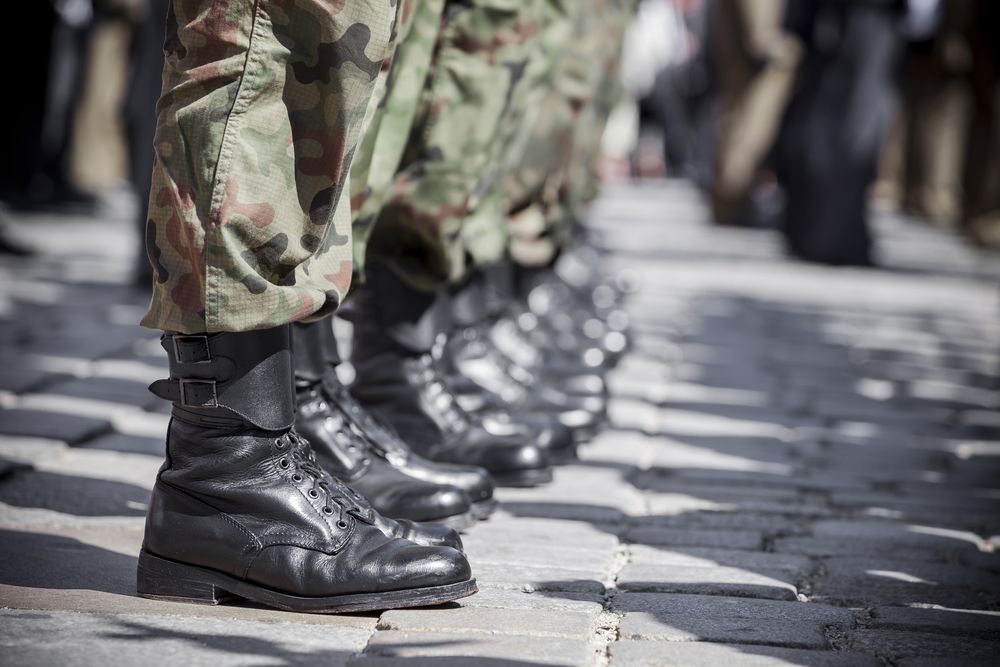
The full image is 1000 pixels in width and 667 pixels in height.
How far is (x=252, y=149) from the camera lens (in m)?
1.72

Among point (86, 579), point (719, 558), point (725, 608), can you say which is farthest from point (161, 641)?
point (719, 558)

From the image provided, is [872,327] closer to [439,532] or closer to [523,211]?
[523,211]

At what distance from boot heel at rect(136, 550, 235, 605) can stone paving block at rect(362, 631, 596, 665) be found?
0.88 feet

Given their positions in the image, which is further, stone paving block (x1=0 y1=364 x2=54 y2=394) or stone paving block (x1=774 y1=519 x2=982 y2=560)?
stone paving block (x1=0 y1=364 x2=54 y2=394)

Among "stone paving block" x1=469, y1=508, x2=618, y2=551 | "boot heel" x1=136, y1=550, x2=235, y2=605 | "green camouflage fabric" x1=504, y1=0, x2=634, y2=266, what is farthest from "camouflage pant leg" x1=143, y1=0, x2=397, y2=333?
"green camouflage fabric" x1=504, y1=0, x2=634, y2=266

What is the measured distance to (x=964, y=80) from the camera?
10.8 m

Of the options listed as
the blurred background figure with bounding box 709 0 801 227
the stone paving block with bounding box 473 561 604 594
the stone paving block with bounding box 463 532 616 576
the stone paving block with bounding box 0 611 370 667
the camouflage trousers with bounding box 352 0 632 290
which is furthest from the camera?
the blurred background figure with bounding box 709 0 801 227

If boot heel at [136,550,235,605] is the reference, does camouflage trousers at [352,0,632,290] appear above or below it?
above

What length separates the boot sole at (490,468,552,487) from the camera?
2.66 m

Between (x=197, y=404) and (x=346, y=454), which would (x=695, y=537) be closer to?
(x=346, y=454)

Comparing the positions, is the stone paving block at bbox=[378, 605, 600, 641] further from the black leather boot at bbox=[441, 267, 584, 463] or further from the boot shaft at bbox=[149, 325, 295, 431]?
the black leather boot at bbox=[441, 267, 584, 463]

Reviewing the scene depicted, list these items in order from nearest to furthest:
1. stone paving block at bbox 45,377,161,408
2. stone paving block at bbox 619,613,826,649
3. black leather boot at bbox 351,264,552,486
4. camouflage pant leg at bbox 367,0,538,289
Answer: stone paving block at bbox 619,613,826,649 → camouflage pant leg at bbox 367,0,538,289 → black leather boot at bbox 351,264,552,486 → stone paving block at bbox 45,377,161,408

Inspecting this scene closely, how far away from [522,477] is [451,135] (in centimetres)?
68

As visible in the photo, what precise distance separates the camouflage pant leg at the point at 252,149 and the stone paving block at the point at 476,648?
17.2 inches
